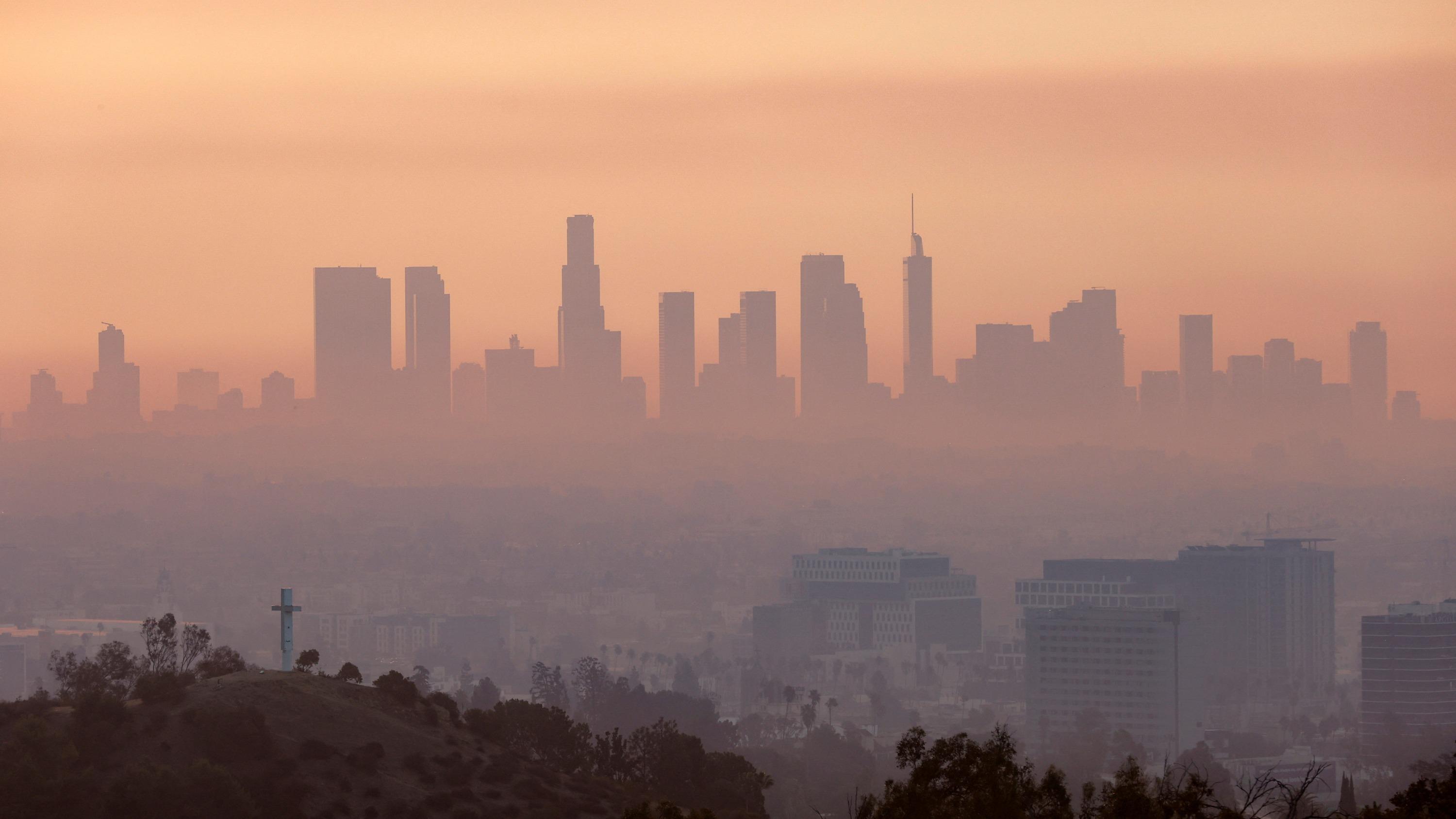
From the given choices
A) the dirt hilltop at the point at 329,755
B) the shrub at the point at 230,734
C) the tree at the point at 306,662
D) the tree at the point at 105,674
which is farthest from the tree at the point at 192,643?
the shrub at the point at 230,734

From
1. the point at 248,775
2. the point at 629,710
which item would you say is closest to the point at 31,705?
the point at 248,775

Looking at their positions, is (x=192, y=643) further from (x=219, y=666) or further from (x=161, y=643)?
(x=219, y=666)

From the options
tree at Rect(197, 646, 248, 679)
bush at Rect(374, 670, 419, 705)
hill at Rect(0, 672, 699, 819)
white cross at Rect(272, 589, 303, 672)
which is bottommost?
hill at Rect(0, 672, 699, 819)

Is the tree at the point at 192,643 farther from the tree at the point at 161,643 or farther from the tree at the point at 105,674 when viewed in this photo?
the tree at the point at 105,674

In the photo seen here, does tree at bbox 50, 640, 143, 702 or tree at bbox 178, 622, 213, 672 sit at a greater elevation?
tree at bbox 178, 622, 213, 672

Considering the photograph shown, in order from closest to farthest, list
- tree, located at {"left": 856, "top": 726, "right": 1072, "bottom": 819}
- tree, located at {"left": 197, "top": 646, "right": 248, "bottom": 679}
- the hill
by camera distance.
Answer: tree, located at {"left": 856, "top": 726, "right": 1072, "bottom": 819} → the hill → tree, located at {"left": 197, "top": 646, "right": 248, "bottom": 679}

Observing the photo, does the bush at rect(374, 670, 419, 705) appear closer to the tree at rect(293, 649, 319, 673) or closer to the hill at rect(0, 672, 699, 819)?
the hill at rect(0, 672, 699, 819)

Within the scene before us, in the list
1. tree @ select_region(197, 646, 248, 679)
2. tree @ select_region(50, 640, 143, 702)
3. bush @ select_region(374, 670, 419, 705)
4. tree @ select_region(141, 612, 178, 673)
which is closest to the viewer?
bush @ select_region(374, 670, 419, 705)

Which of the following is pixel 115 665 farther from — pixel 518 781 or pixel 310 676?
pixel 518 781

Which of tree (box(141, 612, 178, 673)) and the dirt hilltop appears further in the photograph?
tree (box(141, 612, 178, 673))

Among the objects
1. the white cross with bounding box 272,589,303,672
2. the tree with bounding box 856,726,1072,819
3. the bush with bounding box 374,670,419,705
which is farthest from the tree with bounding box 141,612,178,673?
the tree with bounding box 856,726,1072,819

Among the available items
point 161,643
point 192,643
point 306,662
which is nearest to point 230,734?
point 306,662
